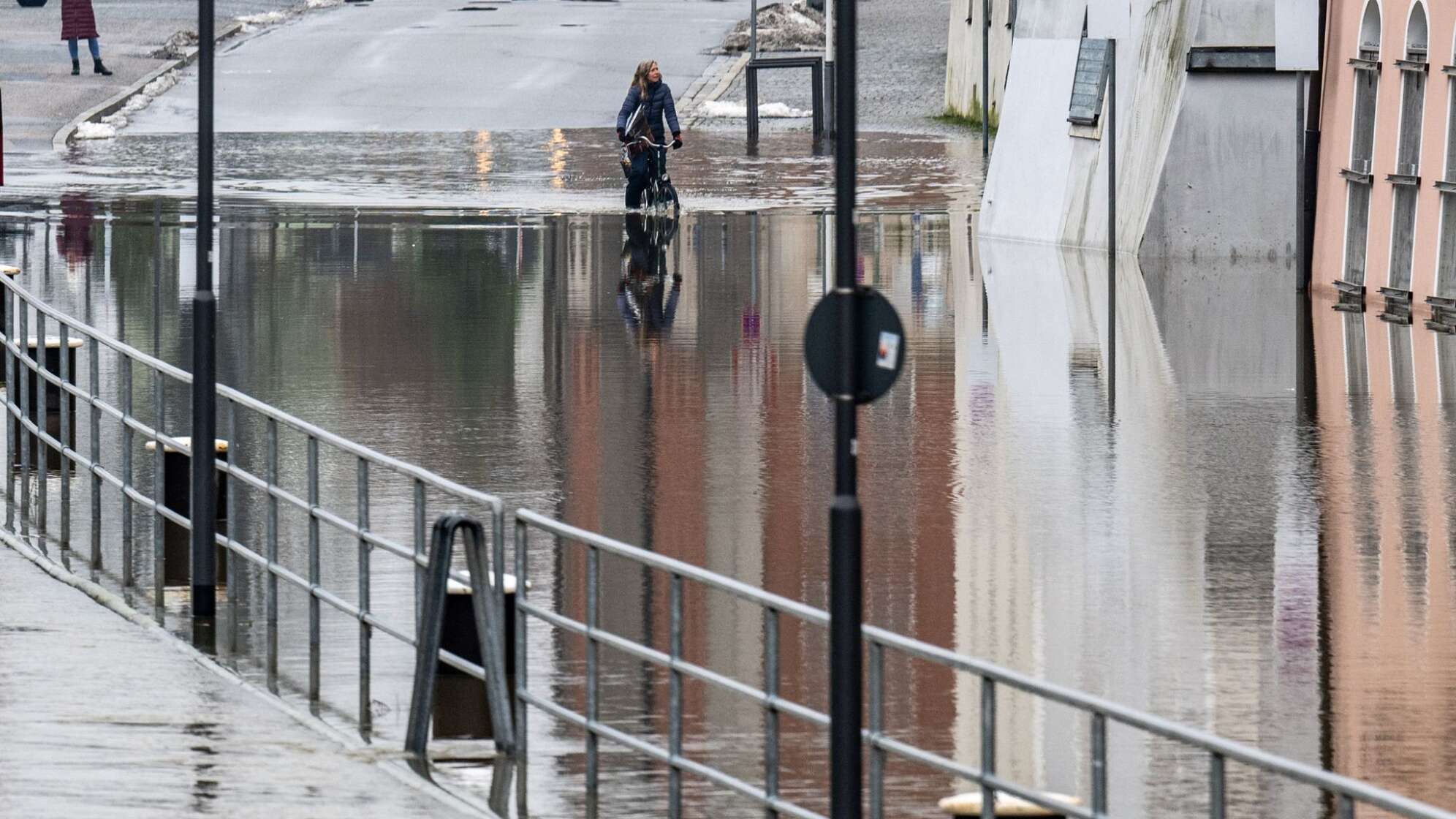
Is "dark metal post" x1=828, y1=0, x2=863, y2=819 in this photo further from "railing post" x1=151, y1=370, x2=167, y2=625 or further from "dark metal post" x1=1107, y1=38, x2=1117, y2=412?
"dark metal post" x1=1107, y1=38, x2=1117, y2=412

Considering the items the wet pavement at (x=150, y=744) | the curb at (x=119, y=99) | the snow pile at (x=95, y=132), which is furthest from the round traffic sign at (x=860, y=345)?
the snow pile at (x=95, y=132)

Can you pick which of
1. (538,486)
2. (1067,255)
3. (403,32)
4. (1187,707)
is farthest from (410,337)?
(403,32)

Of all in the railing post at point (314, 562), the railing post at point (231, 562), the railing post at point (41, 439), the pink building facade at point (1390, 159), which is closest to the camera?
the railing post at point (314, 562)

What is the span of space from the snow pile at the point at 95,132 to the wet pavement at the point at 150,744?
→ 1273 inches

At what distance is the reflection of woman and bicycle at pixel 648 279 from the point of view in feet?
71.4

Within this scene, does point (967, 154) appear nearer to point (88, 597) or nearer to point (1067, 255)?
point (1067, 255)

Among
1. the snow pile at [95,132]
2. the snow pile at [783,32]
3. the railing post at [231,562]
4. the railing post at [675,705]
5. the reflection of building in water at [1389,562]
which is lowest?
the reflection of building in water at [1389,562]

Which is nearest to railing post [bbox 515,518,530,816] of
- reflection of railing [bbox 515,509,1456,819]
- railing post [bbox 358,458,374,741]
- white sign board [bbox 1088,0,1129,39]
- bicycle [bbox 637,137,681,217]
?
reflection of railing [bbox 515,509,1456,819]

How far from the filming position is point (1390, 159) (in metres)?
22.3

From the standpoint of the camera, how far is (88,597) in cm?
1052

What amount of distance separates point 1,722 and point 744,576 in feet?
12.3

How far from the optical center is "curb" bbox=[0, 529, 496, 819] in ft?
25.2

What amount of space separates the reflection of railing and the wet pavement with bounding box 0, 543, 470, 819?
56cm

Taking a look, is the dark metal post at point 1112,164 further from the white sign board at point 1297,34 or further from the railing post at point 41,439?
the railing post at point 41,439
